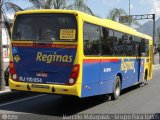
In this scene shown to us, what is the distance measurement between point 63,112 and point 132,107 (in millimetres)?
2415

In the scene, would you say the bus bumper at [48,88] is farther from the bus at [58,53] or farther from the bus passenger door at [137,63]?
the bus passenger door at [137,63]

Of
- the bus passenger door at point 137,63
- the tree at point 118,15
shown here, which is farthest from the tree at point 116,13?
the bus passenger door at point 137,63

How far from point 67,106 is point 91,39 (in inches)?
97.6

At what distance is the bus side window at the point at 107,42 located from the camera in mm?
13664

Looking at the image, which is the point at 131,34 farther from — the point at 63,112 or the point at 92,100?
the point at 63,112

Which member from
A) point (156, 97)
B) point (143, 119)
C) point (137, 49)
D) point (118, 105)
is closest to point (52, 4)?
point (137, 49)

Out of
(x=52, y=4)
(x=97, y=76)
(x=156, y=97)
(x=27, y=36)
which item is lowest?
(x=156, y=97)

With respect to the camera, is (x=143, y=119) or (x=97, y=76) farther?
(x=97, y=76)

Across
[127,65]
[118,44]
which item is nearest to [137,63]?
[127,65]

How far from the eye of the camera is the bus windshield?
1176 cm

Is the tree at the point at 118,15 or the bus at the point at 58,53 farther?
the tree at the point at 118,15

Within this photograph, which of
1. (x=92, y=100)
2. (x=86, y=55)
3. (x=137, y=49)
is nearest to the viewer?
(x=86, y=55)

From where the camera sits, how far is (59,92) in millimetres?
11578

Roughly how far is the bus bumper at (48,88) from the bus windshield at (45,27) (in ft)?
4.37
